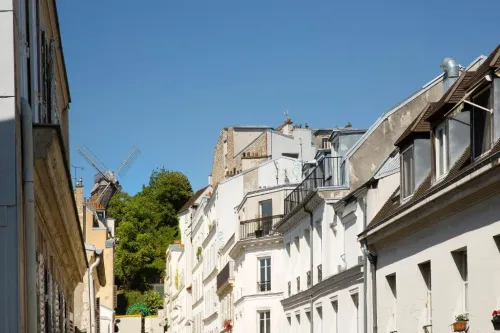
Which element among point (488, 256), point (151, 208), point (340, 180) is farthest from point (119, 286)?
point (488, 256)

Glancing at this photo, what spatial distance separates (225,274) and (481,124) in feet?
140

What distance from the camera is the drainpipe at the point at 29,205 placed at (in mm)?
8438

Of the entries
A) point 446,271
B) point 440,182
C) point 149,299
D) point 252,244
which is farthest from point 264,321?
point 149,299

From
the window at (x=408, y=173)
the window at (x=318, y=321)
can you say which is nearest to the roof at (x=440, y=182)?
the window at (x=408, y=173)

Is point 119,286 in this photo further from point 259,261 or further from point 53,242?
point 53,242

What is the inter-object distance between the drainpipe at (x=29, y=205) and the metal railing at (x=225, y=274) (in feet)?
158

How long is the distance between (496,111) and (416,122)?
571 centimetres

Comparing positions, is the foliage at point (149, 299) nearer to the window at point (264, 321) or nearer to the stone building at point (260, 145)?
the stone building at point (260, 145)

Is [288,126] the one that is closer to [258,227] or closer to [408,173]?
[258,227]

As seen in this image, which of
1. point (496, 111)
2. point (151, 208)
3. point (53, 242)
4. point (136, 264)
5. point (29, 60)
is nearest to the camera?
point (29, 60)

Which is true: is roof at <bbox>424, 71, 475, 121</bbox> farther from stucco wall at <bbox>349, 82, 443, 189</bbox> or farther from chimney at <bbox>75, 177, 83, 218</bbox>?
chimney at <bbox>75, 177, 83, 218</bbox>

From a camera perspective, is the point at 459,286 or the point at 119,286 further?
the point at 119,286

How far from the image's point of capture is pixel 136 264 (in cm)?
11319

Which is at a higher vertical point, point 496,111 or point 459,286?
point 496,111
